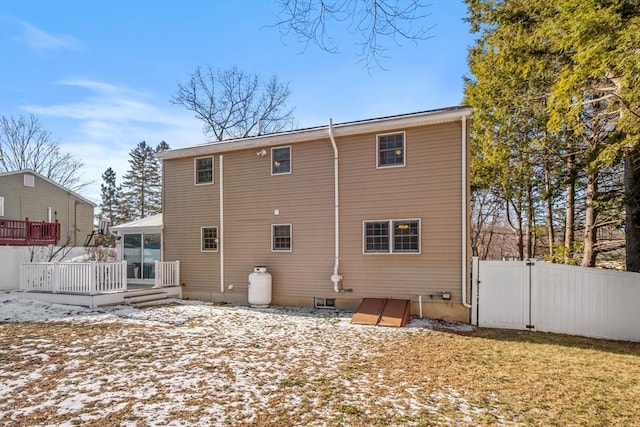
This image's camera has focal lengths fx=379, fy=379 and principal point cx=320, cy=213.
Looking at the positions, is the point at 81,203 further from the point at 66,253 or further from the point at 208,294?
the point at 208,294

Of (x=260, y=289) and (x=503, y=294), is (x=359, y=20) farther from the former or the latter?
(x=260, y=289)

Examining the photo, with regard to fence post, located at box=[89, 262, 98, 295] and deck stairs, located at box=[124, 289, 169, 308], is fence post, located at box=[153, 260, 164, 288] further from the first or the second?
fence post, located at box=[89, 262, 98, 295]

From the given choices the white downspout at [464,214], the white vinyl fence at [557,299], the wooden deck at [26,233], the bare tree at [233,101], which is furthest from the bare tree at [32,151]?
the white vinyl fence at [557,299]

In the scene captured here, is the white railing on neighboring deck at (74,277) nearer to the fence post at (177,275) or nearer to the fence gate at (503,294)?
the fence post at (177,275)

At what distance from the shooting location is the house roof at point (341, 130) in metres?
9.15

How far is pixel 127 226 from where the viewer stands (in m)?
13.5

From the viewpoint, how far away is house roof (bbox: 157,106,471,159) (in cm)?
915

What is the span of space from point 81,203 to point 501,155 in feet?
72.0

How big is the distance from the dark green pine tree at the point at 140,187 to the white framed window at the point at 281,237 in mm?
29303

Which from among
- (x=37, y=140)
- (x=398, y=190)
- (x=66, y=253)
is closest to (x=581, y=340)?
(x=398, y=190)

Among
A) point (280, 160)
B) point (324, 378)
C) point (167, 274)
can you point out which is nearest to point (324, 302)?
point (280, 160)

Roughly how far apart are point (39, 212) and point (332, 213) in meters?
17.2

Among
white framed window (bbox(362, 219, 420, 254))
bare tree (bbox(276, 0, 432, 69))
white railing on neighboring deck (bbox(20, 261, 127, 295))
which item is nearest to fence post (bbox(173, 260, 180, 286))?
white railing on neighboring deck (bbox(20, 261, 127, 295))

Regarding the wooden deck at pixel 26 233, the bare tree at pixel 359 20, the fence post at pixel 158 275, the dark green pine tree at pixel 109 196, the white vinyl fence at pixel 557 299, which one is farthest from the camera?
the dark green pine tree at pixel 109 196
